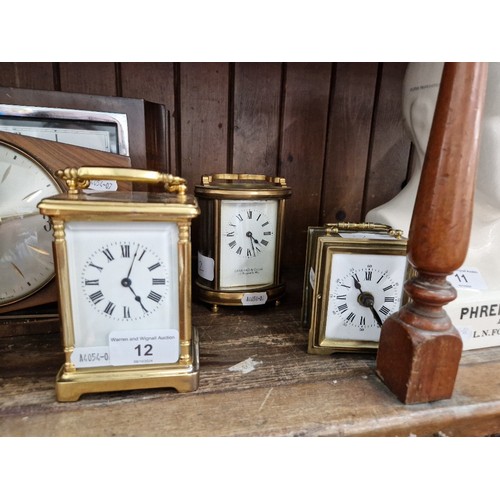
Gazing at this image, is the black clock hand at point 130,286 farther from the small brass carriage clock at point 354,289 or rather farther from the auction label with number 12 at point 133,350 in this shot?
the small brass carriage clock at point 354,289

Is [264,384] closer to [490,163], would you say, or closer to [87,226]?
[87,226]

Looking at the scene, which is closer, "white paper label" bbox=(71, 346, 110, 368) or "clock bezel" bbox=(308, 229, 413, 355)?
"white paper label" bbox=(71, 346, 110, 368)

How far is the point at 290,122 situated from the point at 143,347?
0.73 metres

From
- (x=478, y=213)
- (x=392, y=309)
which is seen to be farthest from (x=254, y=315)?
(x=478, y=213)

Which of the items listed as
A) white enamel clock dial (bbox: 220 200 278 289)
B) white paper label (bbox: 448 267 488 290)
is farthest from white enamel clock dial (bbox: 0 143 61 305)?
white paper label (bbox: 448 267 488 290)

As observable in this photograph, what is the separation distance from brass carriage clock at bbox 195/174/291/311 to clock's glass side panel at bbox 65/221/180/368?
257 millimetres

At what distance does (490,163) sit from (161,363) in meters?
0.67

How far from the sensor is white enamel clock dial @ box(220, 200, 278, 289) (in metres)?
0.76

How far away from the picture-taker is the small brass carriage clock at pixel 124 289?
0.48 metres

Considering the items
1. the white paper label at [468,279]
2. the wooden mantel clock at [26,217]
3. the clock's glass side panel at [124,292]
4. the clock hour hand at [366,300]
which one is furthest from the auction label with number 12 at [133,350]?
the white paper label at [468,279]

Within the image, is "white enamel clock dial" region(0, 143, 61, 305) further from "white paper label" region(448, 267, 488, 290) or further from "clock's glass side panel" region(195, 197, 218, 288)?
"white paper label" region(448, 267, 488, 290)

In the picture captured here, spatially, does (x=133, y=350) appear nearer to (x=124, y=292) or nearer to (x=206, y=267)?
(x=124, y=292)

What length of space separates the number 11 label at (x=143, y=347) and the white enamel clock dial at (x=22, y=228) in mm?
227

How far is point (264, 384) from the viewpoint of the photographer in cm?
54
